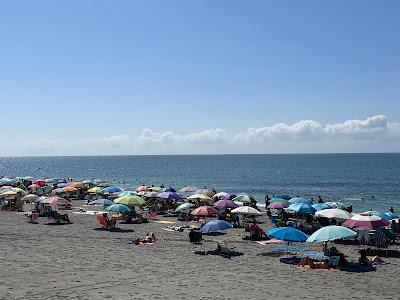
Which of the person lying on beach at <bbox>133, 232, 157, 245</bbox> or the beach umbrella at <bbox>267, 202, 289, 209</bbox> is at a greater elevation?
the beach umbrella at <bbox>267, 202, 289, 209</bbox>

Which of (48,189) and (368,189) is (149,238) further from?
(368,189)

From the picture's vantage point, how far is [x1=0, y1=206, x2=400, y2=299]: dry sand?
13.3m

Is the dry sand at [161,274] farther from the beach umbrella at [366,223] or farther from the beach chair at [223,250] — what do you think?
the beach umbrella at [366,223]

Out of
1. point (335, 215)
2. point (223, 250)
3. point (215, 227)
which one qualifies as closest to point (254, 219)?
point (335, 215)

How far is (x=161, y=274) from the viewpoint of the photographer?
1560 centimetres

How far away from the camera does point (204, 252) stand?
1967 cm

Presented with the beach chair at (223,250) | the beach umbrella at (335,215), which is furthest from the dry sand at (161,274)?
the beach umbrella at (335,215)

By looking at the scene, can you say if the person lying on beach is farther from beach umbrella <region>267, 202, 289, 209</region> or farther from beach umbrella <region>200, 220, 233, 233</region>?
beach umbrella <region>267, 202, 289, 209</region>

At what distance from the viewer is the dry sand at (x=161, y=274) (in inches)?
524

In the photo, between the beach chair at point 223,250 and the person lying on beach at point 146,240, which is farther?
the person lying on beach at point 146,240

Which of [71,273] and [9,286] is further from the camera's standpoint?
[71,273]

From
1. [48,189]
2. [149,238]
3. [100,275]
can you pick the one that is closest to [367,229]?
[149,238]

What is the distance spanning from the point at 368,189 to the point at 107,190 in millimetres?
50227

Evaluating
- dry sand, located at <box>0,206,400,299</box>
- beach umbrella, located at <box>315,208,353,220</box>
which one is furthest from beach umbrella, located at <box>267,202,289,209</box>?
dry sand, located at <box>0,206,400,299</box>
